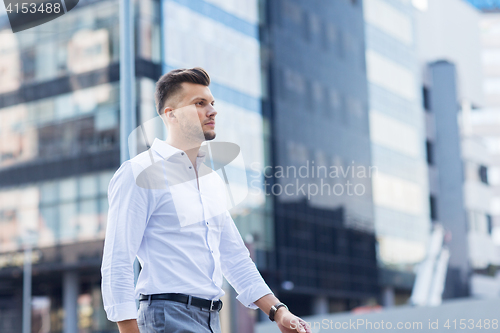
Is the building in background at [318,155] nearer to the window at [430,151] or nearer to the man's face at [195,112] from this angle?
the window at [430,151]

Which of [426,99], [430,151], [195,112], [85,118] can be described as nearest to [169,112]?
[195,112]

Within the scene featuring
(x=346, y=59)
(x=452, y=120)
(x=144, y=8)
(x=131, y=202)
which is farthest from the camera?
(x=452, y=120)

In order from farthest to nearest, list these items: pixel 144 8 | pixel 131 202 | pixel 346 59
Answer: pixel 346 59 < pixel 144 8 < pixel 131 202

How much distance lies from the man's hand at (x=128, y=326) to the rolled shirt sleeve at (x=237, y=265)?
0.62m

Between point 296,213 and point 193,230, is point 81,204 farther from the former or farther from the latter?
point 193,230

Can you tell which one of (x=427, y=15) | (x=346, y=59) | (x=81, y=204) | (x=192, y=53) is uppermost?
(x=427, y=15)

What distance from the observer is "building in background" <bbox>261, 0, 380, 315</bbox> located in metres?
36.5

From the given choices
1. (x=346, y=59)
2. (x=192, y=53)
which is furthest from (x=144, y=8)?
(x=346, y=59)

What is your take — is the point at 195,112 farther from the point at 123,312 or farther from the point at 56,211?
the point at 56,211

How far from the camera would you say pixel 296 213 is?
37.3 metres

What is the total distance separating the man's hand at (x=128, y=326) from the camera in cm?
231

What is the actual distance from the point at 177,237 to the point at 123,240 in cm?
24

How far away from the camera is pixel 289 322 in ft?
8.69

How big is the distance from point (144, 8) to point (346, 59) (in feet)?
58.0
